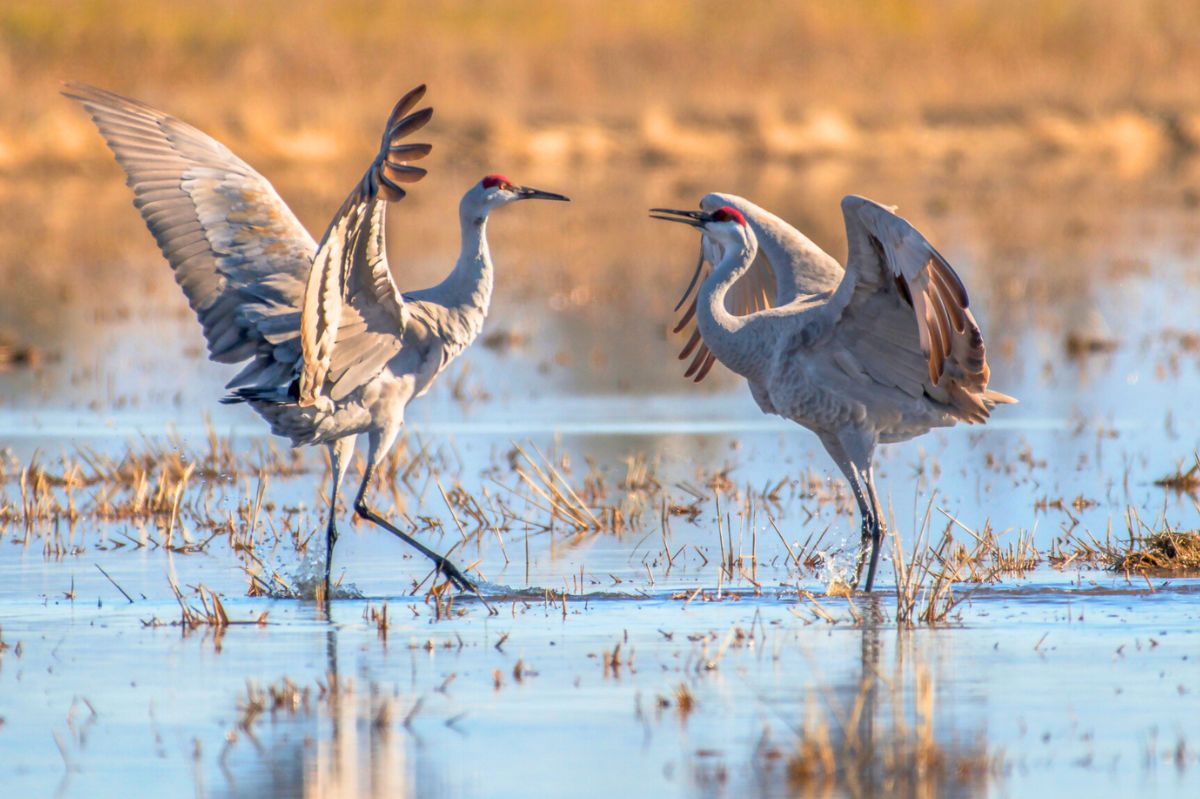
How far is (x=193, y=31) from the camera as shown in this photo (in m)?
45.6

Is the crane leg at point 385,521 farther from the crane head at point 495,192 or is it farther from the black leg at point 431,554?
the crane head at point 495,192

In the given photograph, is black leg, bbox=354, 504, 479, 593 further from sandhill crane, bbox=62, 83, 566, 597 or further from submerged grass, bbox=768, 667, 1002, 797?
submerged grass, bbox=768, 667, 1002, 797

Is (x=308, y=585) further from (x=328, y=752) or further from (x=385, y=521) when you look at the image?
(x=328, y=752)

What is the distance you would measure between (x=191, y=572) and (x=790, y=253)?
2.80m

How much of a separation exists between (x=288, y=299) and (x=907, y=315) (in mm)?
2397

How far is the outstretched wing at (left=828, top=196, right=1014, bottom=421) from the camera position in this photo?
286 inches

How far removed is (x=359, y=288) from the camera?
7859 mm

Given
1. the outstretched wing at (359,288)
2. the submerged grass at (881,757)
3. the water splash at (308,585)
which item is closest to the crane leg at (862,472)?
the outstretched wing at (359,288)

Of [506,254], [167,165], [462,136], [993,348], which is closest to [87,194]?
[462,136]

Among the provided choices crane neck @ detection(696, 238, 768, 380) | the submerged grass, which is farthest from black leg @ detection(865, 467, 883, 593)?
the submerged grass

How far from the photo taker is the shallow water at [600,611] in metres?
4.97

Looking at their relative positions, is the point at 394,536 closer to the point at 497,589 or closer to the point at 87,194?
the point at 497,589

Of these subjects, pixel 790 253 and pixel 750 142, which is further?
pixel 750 142

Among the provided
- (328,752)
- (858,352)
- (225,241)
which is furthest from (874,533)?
(328,752)
